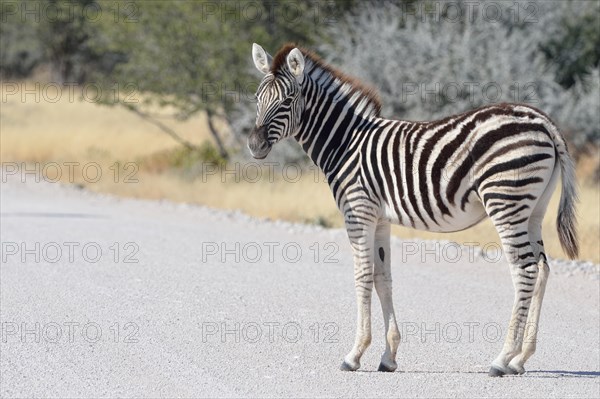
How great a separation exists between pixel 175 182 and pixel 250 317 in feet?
35.2

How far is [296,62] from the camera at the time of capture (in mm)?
7477

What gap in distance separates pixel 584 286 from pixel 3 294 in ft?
18.6

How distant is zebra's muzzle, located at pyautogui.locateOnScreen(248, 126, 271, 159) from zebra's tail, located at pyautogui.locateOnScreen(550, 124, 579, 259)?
198cm

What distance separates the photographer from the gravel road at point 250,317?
22.4 ft

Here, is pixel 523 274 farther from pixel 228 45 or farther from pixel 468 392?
pixel 228 45

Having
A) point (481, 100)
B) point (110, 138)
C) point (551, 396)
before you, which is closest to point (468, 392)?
point (551, 396)

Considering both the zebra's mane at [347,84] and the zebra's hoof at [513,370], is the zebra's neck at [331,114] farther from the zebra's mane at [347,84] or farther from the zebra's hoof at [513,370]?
the zebra's hoof at [513,370]

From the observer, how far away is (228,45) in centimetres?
2139

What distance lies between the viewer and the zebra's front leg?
7.17m
